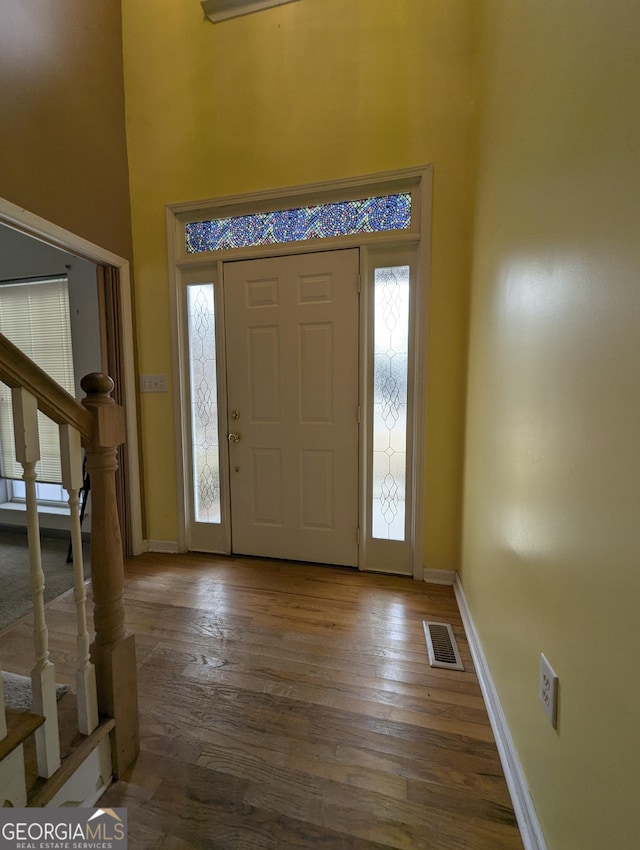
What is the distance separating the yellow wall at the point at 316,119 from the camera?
6.51 ft

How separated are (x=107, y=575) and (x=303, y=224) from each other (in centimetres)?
214

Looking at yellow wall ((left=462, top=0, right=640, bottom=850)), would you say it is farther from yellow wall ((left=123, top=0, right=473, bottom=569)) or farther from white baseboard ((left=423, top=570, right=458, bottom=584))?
white baseboard ((left=423, top=570, right=458, bottom=584))

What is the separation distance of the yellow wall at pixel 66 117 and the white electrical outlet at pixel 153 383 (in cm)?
85

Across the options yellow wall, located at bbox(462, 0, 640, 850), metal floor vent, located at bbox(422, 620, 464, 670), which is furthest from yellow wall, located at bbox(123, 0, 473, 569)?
yellow wall, located at bbox(462, 0, 640, 850)

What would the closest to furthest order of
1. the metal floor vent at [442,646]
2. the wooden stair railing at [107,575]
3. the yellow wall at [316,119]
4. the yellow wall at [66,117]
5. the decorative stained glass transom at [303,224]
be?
the wooden stair railing at [107,575] → the metal floor vent at [442,646] → the yellow wall at [66,117] → the yellow wall at [316,119] → the decorative stained glass transom at [303,224]

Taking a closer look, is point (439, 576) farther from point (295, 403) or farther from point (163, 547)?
point (163, 547)

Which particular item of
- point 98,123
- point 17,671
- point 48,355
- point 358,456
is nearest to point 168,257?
point 98,123

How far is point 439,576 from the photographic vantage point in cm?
221

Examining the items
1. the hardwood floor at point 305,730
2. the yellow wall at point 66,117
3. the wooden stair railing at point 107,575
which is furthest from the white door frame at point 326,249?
the wooden stair railing at point 107,575

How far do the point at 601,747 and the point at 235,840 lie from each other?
3.07ft

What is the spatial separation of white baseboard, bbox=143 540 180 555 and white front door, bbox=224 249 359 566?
535 mm

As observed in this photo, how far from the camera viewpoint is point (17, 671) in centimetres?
152

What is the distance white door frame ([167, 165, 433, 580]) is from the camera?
6.79 feet

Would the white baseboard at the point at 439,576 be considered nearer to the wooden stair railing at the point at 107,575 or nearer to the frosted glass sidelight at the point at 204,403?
the frosted glass sidelight at the point at 204,403
